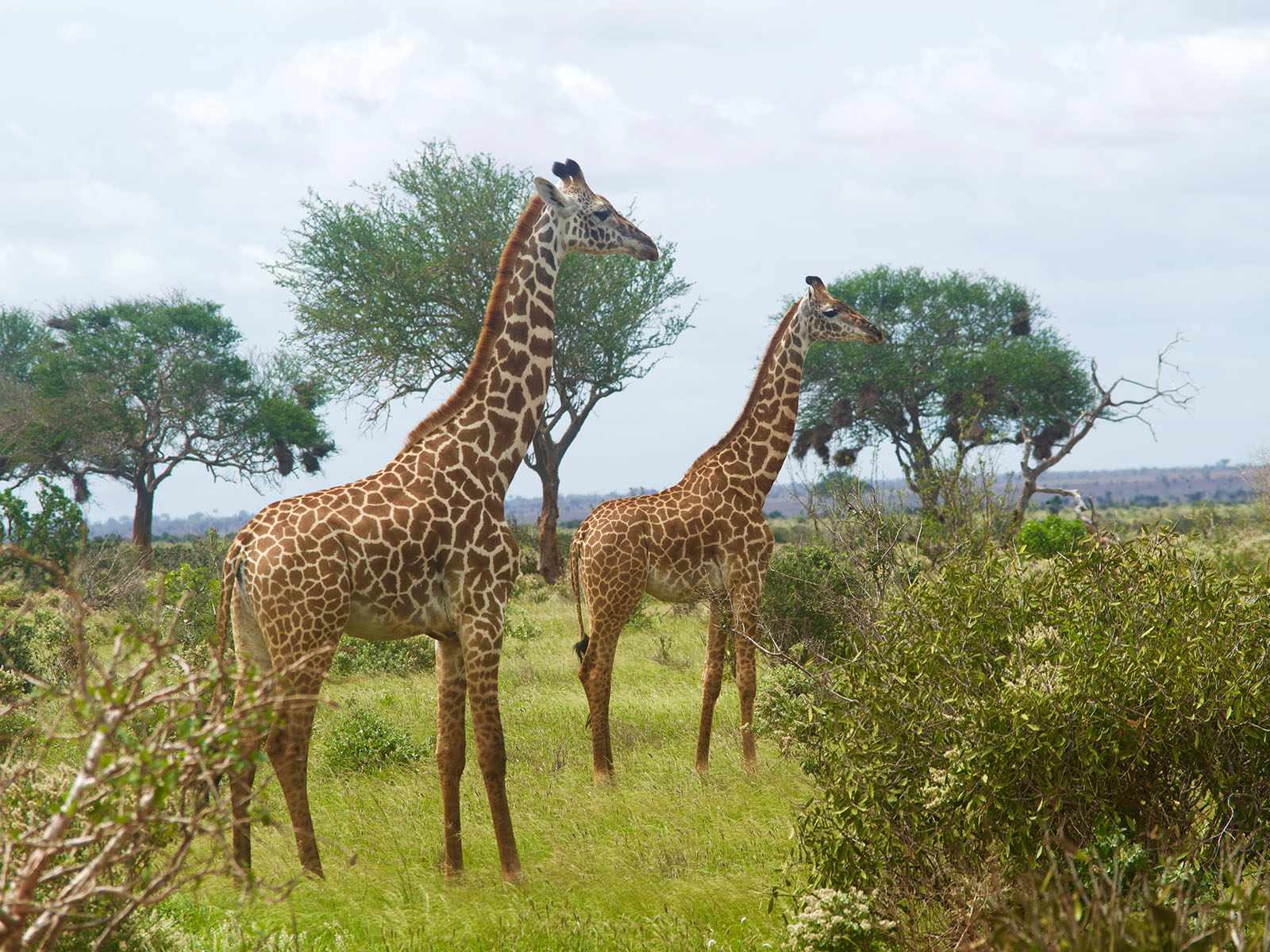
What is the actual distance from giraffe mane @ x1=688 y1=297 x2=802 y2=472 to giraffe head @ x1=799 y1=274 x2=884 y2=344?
4.3 inches

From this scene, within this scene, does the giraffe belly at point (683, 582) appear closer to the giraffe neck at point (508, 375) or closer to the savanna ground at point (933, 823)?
the savanna ground at point (933, 823)

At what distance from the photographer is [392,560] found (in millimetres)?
6059

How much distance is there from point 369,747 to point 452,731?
9.24ft

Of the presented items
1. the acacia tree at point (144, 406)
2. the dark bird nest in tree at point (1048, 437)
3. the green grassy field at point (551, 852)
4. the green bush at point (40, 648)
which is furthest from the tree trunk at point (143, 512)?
the dark bird nest in tree at point (1048, 437)

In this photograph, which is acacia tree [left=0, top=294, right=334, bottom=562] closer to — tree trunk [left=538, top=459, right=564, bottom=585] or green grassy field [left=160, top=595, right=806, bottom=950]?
tree trunk [left=538, top=459, right=564, bottom=585]

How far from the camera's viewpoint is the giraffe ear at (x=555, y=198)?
7207 mm

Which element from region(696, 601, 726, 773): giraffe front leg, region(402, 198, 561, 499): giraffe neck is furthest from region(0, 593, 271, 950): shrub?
region(696, 601, 726, 773): giraffe front leg

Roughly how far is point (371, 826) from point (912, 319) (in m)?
29.7

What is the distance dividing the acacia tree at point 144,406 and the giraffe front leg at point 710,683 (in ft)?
82.1

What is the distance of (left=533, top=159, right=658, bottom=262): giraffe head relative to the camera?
290 inches

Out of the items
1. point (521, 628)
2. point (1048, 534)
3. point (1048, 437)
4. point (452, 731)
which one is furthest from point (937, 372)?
point (452, 731)

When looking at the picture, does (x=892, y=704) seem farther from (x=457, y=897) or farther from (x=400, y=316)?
(x=400, y=316)

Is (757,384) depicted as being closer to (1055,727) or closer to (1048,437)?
(1055,727)

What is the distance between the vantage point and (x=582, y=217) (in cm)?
752
